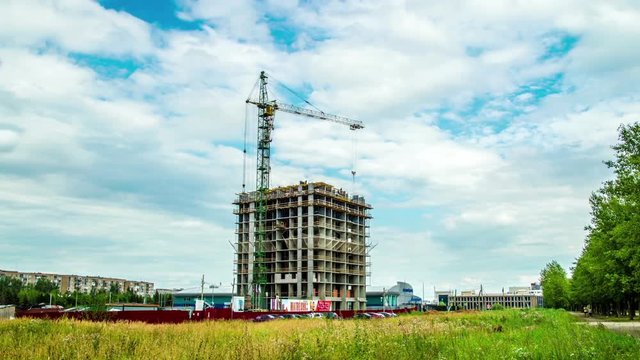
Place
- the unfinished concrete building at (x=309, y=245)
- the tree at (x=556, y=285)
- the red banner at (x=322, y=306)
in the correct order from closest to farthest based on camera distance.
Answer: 1. the red banner at (x=322, y=306)
2. the tree at (x=556, y=285)
3. the unfinished concrete building at (x=309, y=245)

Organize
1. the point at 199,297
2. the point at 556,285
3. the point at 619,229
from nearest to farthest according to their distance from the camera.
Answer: the point at 619,229, the point at 556,285, the point at 199,297

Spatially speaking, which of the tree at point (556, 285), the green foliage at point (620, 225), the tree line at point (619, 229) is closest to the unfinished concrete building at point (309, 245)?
the tree at point (556, 285)

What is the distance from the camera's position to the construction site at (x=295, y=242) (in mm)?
117188

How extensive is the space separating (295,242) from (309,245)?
4.79 m

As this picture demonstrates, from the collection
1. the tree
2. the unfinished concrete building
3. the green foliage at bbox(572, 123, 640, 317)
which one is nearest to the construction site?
the unfinished concrete building

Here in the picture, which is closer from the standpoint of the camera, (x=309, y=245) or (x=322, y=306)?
(x=322, y=306)

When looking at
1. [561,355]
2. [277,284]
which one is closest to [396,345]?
[561,355]

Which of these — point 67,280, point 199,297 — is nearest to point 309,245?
point 199,297

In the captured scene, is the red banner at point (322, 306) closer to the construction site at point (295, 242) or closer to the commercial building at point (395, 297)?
the construction site at point (295, 242)

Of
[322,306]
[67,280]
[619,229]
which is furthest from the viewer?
[67,280]

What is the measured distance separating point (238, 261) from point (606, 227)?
97.7m

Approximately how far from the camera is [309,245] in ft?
384

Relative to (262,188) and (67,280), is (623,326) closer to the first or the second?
(262,188)

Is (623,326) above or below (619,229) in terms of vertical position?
below
